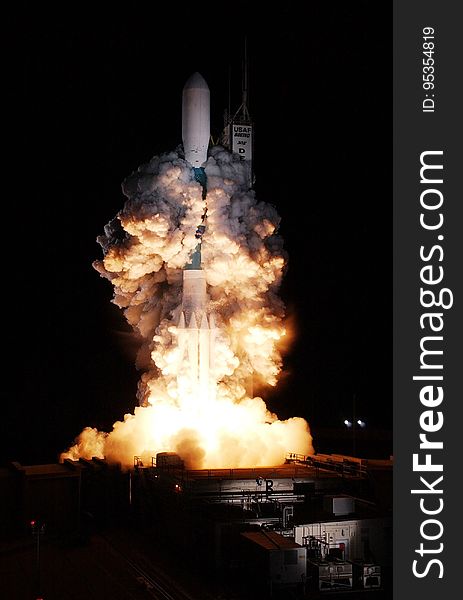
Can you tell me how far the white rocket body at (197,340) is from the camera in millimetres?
45125

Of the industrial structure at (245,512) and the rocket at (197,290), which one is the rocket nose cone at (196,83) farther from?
the industrial structure at (245,512)

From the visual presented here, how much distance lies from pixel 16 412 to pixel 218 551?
144 feet

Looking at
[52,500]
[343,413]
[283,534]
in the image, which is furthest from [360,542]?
[343,413]

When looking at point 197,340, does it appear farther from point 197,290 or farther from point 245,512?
point 245,512

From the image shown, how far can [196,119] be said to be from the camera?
4656 cm

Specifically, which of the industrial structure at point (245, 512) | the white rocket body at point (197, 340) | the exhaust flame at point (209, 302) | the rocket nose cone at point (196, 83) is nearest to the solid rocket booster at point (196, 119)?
the rocket nose cone at point (196, 83)

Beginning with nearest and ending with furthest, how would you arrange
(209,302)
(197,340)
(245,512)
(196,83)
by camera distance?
(245,512)
(197,340)
(196,83)
(209,302)

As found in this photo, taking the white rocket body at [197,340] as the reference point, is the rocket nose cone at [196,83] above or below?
above

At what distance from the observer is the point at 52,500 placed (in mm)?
40500

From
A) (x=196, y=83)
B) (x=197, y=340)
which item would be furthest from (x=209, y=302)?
(x=196, y=83)

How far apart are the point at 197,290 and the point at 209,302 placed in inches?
55.1

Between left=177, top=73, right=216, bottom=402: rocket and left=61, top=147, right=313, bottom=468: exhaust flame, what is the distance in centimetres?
22

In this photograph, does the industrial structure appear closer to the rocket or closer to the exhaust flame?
the exhaust flame

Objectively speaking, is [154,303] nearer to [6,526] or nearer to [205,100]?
[205,100]
